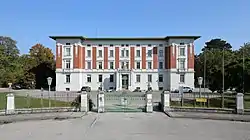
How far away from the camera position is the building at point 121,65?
230ft

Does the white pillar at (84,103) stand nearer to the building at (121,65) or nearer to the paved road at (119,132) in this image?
the paved road at (119,132)

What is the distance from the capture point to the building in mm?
70188

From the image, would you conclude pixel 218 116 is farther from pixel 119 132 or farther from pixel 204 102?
pixel 119 132

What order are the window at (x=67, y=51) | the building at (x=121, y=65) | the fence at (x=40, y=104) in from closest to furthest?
the fence at (x=40, y=104)
the window at (x=67, y=51)
the building at (x=121, y=65)

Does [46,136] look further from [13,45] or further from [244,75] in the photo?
[13,45]

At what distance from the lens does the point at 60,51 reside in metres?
69.8

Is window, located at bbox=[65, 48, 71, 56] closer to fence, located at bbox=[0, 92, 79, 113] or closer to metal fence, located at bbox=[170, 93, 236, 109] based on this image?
fence, located at bbox=[0, 92, 79, 113]

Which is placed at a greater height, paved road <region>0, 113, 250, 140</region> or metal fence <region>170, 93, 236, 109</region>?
metal fence <region>170, 93, 236, 109</region>

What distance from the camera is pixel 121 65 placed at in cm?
7275

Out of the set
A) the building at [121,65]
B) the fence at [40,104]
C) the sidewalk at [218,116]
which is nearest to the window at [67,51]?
the building at [121,65]

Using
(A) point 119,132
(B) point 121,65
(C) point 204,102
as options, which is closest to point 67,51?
(B) point 121,65

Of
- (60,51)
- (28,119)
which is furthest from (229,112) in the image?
(60,51)

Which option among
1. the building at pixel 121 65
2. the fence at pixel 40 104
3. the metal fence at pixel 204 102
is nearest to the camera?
the fence at pixel 40 104

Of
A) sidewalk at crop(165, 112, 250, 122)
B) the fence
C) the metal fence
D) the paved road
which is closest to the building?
the fence
